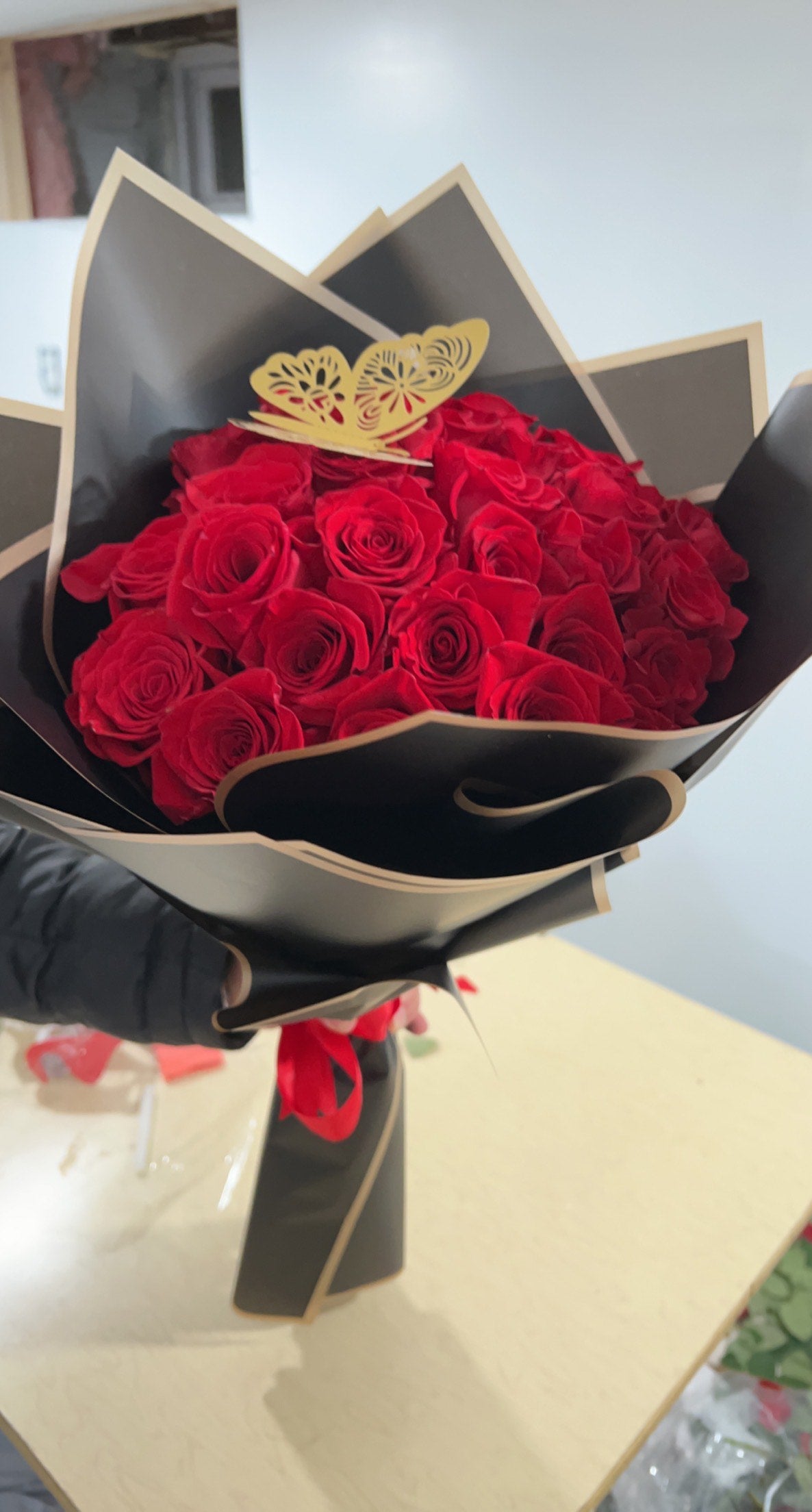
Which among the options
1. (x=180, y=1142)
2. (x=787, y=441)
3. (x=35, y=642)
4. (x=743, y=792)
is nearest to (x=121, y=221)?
(x=35, y=642)

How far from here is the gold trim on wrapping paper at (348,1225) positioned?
649 mm

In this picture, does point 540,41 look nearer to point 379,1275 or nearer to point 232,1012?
point 232,1012

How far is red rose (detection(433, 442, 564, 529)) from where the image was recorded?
16.2 inches

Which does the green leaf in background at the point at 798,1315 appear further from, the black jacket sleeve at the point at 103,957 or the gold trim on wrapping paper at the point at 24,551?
the gold trim on wrapping paper at the point at 24,551

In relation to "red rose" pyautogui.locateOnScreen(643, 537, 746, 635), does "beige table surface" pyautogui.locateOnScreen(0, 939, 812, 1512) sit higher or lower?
lower

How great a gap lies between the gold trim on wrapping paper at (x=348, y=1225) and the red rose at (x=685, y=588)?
0.39 meters

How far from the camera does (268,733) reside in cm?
37

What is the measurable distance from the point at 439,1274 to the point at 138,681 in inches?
21.6

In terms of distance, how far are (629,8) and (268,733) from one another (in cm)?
113

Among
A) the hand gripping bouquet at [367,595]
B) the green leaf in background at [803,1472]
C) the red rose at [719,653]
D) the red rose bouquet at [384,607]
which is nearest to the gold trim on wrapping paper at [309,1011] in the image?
the hand gripping bouquet at [367,595]

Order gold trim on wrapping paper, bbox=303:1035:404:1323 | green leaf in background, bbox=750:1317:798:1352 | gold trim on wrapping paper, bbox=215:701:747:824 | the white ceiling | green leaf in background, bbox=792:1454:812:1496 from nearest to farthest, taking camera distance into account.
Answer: gold trim on wrapping paper, bbox=215:701:747:824, gold trim on wrapping paper, bbox=303:1035:404:1323, green leaf in background, bbox=792:1454:812:1496, green leaf in background, bbox=750:1317:798:1352, the white ceiling

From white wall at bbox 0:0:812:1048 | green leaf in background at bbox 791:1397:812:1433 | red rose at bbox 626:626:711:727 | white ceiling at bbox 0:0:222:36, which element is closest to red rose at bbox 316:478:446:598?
red rose at bbox 626:626:711:727

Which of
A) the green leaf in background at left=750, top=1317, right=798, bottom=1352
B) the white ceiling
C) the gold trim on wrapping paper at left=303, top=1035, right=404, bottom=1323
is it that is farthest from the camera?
the white ceiling

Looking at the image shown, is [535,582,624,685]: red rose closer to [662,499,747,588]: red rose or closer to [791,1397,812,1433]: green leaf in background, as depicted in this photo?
[662,499,747,588]: red rose
